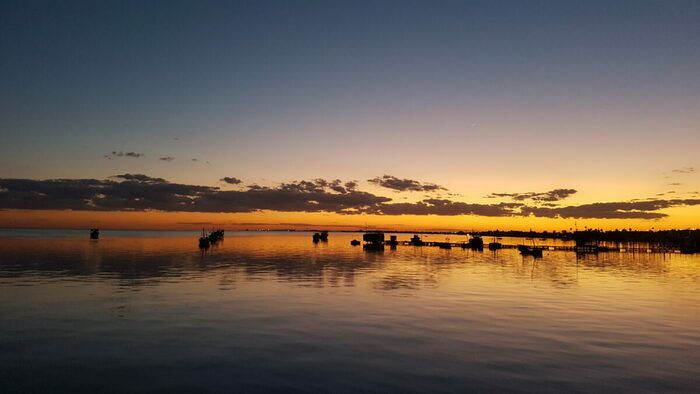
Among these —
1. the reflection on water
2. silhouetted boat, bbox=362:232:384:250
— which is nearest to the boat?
silhouetted boat, bbox=362:232:384:250

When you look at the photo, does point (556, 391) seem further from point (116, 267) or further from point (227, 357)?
point (116, 267)

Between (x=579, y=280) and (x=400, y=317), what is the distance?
35.5m

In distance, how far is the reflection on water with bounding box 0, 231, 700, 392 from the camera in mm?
18312

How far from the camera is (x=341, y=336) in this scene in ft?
84.6

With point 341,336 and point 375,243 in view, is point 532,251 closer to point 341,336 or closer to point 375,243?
point 375,243

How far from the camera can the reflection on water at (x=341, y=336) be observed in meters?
18.3

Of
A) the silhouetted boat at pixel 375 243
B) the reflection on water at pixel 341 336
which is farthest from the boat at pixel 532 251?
the reflection on water at pixel 341 336

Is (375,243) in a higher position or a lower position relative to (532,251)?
higher

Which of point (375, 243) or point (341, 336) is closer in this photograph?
point (341, 336)

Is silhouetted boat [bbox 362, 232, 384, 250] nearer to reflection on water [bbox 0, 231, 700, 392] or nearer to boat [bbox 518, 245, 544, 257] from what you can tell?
boat [bbox 518, 245, 544, 257]

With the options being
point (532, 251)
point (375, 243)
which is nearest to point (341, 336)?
point (532, 251)

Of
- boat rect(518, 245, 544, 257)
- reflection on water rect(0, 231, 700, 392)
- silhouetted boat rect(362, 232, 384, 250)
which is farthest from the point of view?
silhouetted boat rect(362, 232, 384, 250)

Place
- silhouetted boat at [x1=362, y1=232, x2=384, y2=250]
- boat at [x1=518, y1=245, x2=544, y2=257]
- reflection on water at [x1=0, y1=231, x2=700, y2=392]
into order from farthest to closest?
silhouetted boat at [x1=362, y1=232, x2=384, y2=250] < boat at [x1=518, y1=245, x2=544, y2=257] < reflection on water at [x1=0, y1=231, x2=700, y2=392]

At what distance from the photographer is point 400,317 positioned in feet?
104
